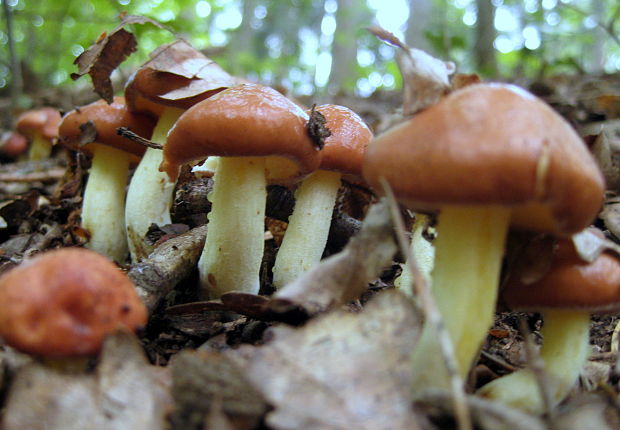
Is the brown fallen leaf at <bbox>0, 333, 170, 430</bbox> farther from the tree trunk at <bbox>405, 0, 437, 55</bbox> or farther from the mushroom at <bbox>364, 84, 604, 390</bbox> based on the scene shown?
the tree trunk at <bbox>405, 0, 437, 55</bbox>

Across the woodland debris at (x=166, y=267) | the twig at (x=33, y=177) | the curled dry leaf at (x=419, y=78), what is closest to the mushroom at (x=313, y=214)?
the woodland debris at (x=166, y=267)

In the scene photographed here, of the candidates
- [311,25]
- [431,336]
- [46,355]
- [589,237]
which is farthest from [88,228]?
[311,25]

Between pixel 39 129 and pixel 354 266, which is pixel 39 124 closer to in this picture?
pixel 39 129

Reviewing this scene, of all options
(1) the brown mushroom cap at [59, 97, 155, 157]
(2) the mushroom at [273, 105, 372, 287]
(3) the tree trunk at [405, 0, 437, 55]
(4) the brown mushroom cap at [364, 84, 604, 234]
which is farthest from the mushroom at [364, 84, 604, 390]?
(3) the tree trunk at [405, 0, 437, 55]

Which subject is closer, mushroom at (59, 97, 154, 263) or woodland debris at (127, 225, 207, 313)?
woodland debris at (127, 225, 207, 313)

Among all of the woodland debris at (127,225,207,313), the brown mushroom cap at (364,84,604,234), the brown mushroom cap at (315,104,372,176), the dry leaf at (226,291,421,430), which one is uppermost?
the brown mushroom cap at (364,84,604,234)
